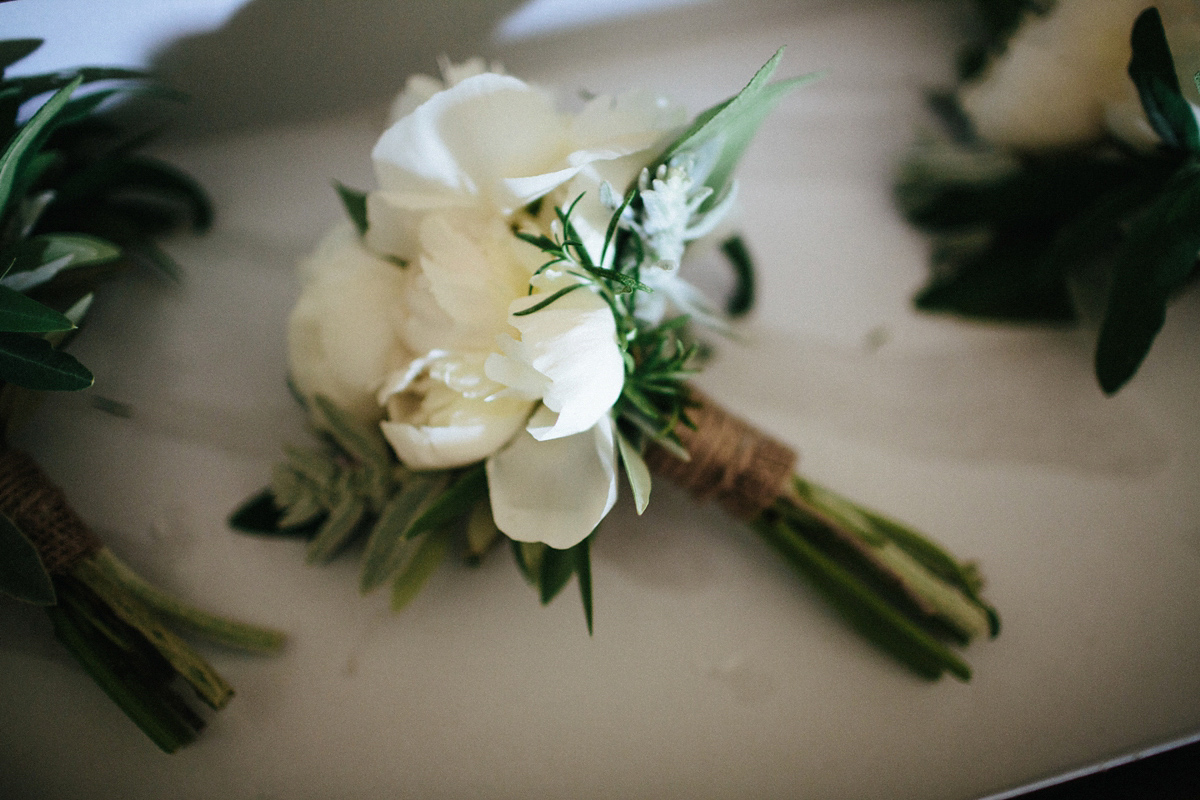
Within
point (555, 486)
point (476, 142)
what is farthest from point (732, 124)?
point (555, 486)

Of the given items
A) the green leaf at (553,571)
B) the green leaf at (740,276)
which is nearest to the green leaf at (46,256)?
the green leaf at (553,571)

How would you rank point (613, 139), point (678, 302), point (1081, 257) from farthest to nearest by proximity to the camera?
point (1081, 257), point (678, 302), point (613, 139)

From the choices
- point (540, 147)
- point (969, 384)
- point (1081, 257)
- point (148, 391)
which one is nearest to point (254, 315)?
point (148, 391)

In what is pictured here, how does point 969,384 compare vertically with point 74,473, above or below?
below

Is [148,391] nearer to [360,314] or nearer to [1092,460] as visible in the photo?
[360,314]

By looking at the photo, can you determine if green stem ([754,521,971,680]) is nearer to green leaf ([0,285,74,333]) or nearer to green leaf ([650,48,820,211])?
green leaf ([650,48,820,211])

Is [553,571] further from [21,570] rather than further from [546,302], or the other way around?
[21,570]

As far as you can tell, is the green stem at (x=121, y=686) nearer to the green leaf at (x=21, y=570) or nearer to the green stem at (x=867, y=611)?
the green leaf at (x=21, y=570)
